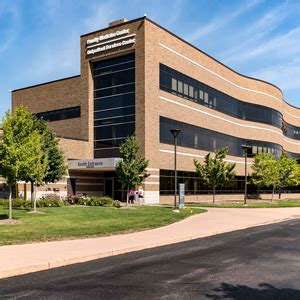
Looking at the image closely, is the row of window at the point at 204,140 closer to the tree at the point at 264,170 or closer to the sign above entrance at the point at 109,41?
the tree at the point at 264,170

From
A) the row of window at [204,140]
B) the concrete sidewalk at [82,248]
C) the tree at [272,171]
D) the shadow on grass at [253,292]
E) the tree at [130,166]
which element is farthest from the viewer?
the tree at [272,171]

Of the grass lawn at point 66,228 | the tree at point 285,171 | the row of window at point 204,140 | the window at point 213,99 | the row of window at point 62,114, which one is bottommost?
the grass lawn at point 66,228

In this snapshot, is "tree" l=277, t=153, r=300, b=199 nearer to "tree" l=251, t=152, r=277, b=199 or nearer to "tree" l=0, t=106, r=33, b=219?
"tree" l=251, t=152, r=277, b=199

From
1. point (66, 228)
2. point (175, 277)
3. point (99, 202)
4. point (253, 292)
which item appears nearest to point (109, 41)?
point (99, 202)

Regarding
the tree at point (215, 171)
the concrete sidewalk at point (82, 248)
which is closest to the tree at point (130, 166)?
the tree at point (215, 171)

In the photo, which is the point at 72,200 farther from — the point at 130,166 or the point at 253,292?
the point at 253,292

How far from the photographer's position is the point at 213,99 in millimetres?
53656

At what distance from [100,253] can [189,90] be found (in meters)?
38.1

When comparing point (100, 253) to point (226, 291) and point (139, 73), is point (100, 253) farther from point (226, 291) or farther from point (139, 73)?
point (139, 73)

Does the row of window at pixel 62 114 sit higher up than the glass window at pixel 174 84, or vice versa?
the glass window at pixel 174 84

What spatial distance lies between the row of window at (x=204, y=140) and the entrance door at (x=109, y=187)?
6.70 metres

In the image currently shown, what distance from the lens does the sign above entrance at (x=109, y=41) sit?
42.7 meters

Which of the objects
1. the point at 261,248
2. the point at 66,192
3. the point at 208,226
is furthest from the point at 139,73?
the point at 261,248

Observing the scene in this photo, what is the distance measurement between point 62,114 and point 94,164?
10.6 metres
